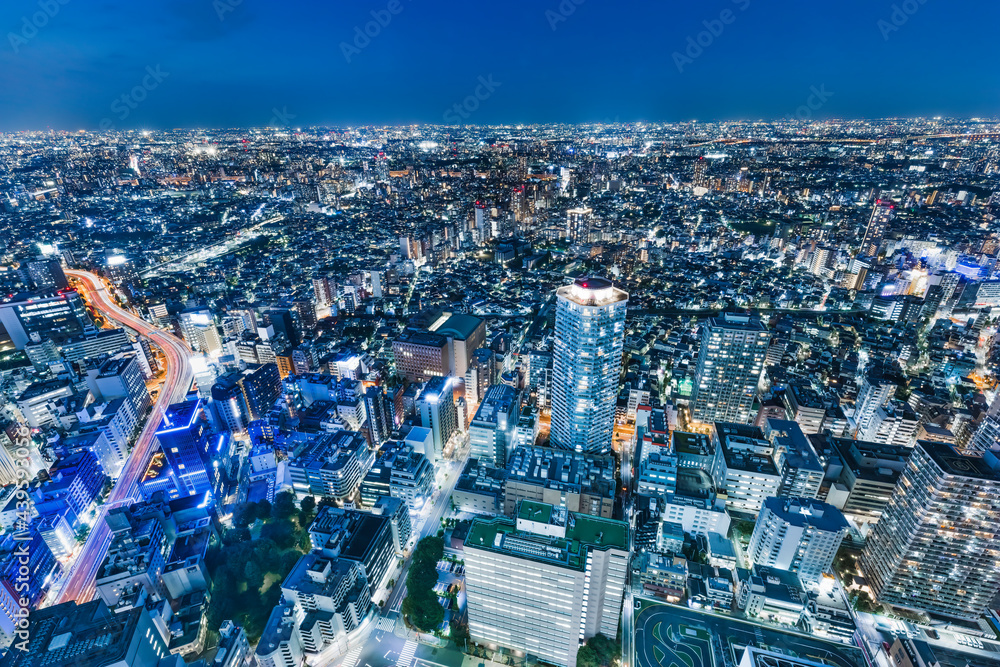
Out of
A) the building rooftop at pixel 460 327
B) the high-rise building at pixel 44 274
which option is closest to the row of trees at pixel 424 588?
the building rooftop at pixel 460 327

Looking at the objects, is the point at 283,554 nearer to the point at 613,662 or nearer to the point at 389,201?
the point at 613,662

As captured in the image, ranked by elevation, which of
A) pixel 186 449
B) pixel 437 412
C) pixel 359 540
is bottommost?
pixel 359 540

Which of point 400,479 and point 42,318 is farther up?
point 42,318

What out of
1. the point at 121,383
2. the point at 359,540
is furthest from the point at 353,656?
the point at 121,383

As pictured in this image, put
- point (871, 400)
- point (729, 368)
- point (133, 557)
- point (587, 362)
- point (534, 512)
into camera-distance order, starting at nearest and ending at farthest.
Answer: point (534, 512), point (133, 557), point (587, 362), point (729, 368), point (871, 400)

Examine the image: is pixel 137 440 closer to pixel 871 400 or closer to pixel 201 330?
pixel 201 330

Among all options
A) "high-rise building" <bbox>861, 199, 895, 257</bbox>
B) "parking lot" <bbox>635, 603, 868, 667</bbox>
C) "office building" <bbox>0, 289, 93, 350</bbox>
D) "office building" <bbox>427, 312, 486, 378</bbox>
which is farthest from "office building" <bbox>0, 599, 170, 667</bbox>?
"high-rise building" <bbox>861, 199, 895, 257</bbox>

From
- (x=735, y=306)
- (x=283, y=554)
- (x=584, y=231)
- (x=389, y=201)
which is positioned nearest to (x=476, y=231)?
(x=584, y=231)
